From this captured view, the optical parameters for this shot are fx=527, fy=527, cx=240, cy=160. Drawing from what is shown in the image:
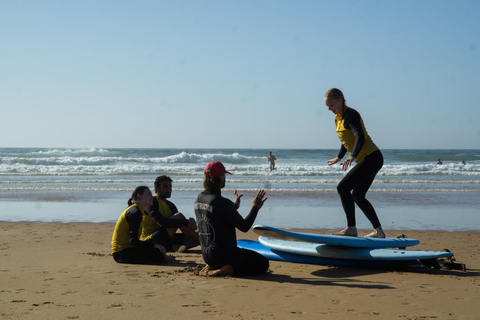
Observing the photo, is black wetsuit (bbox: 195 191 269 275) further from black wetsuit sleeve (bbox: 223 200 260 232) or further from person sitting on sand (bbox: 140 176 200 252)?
person sitting on sand (bbox: 140 176 200 252)

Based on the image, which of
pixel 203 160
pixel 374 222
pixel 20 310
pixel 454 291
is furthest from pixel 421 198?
pixel 203 160

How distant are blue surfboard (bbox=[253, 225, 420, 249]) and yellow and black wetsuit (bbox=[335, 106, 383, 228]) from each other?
352 mm

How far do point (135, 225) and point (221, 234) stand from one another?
4.66ft

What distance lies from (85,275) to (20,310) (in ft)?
4.76

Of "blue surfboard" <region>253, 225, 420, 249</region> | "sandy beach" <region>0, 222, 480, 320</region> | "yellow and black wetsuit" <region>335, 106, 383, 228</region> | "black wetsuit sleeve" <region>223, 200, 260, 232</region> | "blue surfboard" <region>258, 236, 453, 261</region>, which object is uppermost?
"yellow and black wetsuit" <region>335, 106, 383, 228</region>

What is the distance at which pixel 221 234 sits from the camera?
17.5 ft

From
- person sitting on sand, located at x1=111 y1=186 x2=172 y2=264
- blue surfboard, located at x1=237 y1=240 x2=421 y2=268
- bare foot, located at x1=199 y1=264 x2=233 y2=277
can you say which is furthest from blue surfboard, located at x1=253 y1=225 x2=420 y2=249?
person sitting on sand, located at x1=111 y1=186 x2=172 y2=264

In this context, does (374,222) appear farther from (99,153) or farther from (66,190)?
(99,153)

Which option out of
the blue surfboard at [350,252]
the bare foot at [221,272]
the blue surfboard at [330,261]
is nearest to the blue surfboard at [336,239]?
the blue surfboard at [350,252]

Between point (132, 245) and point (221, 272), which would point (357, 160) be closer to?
point (221, 272)

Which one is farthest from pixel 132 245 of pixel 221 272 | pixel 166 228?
pixel 221 272

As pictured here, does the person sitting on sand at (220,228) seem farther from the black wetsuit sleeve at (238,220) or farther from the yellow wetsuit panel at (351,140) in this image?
the yellow wetsuit panel at (351,140)

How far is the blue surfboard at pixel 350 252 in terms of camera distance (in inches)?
224

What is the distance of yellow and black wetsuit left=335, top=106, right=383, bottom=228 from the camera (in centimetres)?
623
